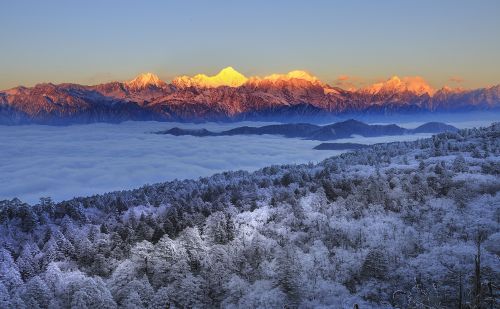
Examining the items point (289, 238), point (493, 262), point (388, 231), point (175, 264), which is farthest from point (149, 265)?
point (493, 262)

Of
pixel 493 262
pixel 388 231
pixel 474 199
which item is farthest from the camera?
pixel 474 199

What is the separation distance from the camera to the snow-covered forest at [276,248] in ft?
356

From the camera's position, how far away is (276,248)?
136 metres

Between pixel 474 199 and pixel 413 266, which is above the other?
pixel 474 199

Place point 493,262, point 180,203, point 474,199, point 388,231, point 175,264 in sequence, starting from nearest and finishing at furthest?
point 493,262, point 175,264, point 388,231, point 474,199, point 180,203

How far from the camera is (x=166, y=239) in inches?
5221

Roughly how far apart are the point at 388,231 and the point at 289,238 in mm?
30126

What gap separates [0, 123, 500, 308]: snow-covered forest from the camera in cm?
10856

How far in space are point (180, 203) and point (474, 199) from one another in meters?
107

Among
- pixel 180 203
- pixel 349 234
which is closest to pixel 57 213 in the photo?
pixel 180 203

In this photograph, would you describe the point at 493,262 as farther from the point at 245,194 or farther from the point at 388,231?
the point at 245,194

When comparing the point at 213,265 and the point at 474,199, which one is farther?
the point at 474,199

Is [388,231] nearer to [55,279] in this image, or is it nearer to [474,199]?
[474,199]

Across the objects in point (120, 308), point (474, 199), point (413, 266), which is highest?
point (474, 199)
